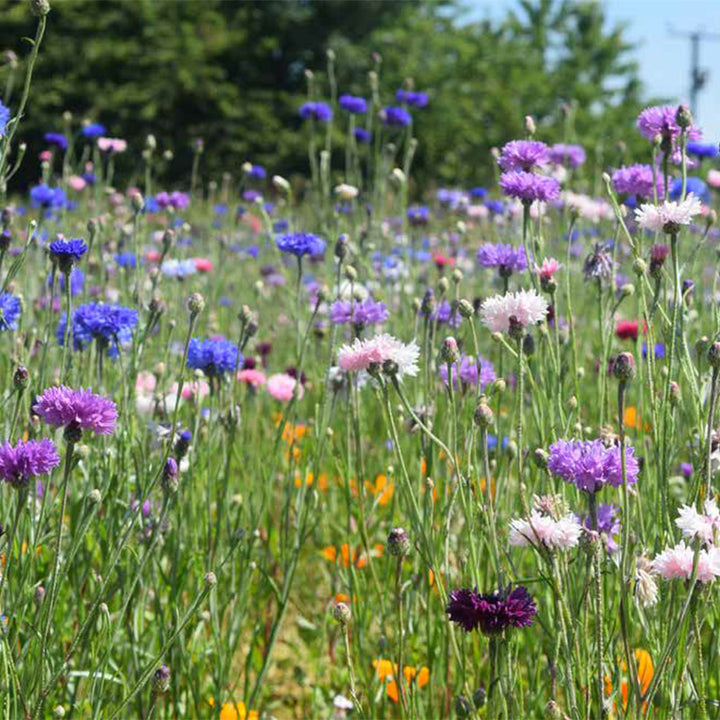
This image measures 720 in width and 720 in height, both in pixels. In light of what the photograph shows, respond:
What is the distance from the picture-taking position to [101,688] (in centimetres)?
118

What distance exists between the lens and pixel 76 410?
3.62 ft

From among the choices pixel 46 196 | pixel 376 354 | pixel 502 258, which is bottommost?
pixel 376 354

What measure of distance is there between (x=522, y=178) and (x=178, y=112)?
15.3 m

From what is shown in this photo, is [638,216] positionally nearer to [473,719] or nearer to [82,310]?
[473,719]

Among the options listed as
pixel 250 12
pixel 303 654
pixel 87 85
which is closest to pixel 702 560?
pixel 303 654

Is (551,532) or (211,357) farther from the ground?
(211,357)

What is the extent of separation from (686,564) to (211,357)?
3.19 ft

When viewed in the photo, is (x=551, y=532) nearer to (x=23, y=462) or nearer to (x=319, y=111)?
(x=23, y=462)

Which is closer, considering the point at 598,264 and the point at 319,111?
the point at 598,264

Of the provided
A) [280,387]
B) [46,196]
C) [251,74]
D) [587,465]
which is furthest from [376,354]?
[251,74]

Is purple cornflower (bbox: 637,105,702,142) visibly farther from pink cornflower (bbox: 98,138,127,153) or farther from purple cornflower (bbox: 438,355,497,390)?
pink cornflower (bbox: 98,138,127,153)

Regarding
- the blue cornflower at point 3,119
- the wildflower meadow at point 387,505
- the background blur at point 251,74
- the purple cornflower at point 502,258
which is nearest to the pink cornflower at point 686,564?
the wildflower meadow at point 387,505

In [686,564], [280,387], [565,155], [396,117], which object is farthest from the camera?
[396,117]

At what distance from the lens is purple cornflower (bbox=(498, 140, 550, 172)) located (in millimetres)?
1619
